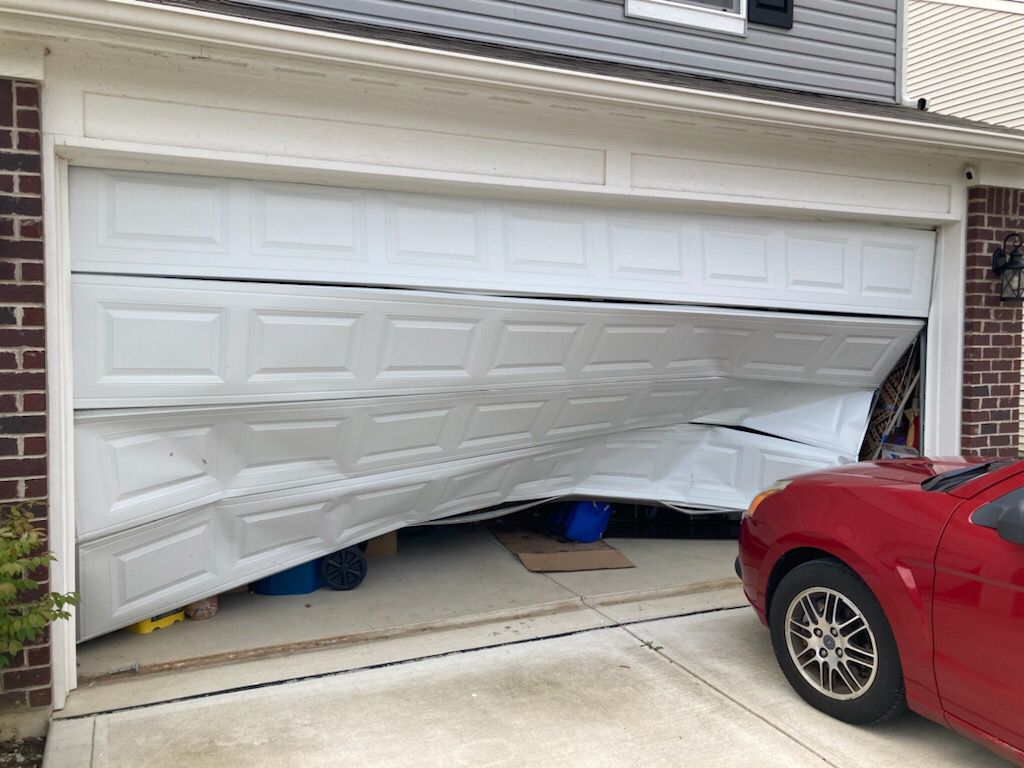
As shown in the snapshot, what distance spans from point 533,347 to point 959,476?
243 centimetres

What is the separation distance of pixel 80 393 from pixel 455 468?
228 cm

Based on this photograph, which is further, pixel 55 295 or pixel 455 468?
pixel 455 468

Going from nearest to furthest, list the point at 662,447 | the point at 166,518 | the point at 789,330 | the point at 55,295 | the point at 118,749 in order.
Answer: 1. the point at 118,749
2. the point at 55,295
3. the point at 166,518
4. the point at 789,330
5. the point at 662,447

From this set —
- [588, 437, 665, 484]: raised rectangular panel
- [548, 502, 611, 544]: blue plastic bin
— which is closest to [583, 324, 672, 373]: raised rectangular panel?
[588, 437, 665, 484]: raised rectangular panel

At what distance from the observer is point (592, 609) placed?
5105 millimetres

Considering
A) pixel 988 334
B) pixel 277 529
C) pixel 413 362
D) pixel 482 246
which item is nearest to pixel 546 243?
pixel 482 246

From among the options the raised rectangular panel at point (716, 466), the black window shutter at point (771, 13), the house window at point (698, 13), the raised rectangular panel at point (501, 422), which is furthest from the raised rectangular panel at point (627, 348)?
the black window shutter at point (771, 13)

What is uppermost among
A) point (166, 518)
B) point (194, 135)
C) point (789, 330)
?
point (194, 135)

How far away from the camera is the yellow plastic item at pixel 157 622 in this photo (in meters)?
4.68

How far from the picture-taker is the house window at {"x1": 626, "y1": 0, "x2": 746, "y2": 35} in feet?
18.1

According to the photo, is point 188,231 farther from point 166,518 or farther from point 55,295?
point 166,518

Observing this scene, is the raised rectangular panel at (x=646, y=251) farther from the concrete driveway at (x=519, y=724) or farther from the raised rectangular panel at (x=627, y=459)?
the concrete driveway at (x=519, y=724)

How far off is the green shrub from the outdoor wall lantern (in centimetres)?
622

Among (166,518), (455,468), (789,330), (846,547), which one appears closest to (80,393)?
(166,518)
